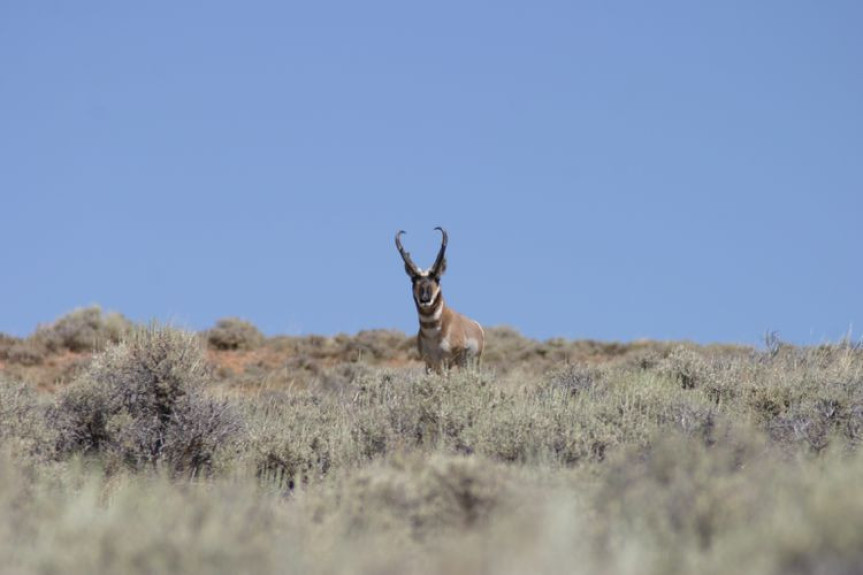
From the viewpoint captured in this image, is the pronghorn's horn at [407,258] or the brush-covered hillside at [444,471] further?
the pronghorn's horn at [407,258]

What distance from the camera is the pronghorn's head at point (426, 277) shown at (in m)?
15.5

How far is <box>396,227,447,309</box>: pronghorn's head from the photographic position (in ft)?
51.0


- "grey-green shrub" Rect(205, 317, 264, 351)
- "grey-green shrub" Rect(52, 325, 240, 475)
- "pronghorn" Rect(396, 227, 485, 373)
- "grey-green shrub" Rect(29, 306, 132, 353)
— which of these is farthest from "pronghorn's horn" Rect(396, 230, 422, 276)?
"grey-green shrub" Rect(205, 317, 264, 351)

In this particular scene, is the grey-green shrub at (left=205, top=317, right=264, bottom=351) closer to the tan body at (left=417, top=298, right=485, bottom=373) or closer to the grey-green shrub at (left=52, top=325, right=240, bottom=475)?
the tan body at (left=417, top=298, right=485, bottom=373)

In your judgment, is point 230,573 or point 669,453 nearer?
point 230,573

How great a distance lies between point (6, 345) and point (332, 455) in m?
20.3

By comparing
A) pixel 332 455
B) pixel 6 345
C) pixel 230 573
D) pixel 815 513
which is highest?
pixel 6 345

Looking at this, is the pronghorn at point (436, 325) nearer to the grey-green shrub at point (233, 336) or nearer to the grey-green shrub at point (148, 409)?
the grey-green shrub at point (148, 409)

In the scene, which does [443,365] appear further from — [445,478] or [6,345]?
[6,345]

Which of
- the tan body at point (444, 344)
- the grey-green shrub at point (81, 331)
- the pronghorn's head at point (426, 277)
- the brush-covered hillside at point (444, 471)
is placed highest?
the grey-green shrub at point (81, 331)

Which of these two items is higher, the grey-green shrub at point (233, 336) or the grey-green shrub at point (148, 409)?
the grey-green shrub at point (233, 336)

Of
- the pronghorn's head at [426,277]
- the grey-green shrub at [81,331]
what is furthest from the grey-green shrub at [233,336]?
the pronghorn's head at [426,277]

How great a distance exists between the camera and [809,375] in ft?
44.1

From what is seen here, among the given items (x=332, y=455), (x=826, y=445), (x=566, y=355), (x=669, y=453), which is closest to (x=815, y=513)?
(x=669, y=453)
